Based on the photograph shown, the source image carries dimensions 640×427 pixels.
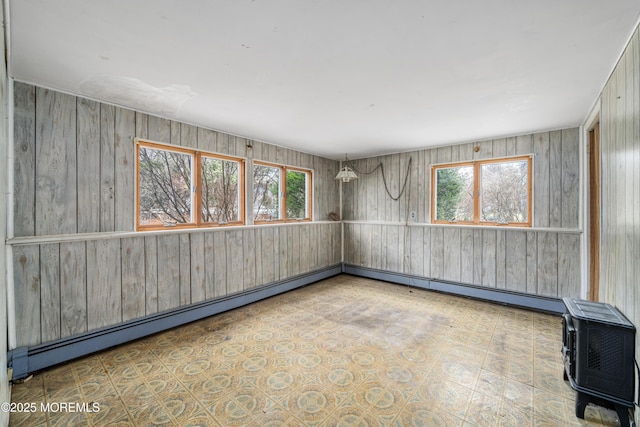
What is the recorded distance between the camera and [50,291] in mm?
2293

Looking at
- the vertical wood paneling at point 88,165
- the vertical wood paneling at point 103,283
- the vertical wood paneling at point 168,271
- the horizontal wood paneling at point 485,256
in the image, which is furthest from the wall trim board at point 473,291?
the vertical wood paneling at point 88,165

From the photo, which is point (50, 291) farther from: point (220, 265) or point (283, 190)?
point (283, 190)

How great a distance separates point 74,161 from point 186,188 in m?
1.06

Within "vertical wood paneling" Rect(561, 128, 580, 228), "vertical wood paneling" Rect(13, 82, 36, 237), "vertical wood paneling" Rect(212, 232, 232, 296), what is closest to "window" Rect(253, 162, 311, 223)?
"vertical wood paneling" Rect(212, 232, 232, 296)

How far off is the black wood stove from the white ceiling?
5.87 ft

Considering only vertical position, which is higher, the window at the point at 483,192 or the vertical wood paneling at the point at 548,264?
the window at the point at 483,192

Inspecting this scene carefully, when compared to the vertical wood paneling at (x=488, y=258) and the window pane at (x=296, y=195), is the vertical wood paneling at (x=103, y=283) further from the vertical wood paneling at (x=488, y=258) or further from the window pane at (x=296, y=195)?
the vertical wood paneling at (x=488, y=258)

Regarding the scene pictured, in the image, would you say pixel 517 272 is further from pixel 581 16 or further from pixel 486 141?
pixel 581 16

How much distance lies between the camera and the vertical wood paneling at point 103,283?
8.22ft

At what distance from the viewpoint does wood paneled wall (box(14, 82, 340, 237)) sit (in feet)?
7.27

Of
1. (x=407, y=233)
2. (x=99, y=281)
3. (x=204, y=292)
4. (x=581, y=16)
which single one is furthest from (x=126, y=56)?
(x=407, y=233)

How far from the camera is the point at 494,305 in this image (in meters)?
3.82

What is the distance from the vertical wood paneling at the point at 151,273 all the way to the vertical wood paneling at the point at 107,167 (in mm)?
374

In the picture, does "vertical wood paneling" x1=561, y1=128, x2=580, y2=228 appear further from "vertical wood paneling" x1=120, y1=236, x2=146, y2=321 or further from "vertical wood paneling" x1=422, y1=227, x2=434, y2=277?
"vertical wood paneling" x1=120, y1=236, x2=146, y2=321
